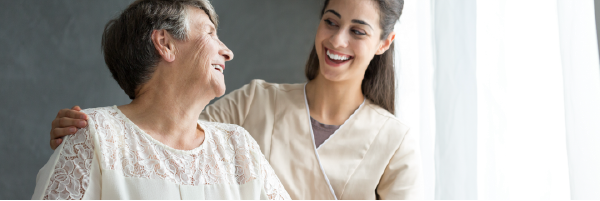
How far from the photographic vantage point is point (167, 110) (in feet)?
3.66

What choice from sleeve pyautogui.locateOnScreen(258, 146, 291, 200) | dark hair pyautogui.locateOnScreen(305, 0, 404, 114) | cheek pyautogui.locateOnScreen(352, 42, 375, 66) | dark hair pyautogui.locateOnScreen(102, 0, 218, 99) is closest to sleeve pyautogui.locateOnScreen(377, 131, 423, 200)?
dark hair pyautogui.locateOnScreen(305, 0, 404, 114)

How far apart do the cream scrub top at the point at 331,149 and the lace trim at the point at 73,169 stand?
2.16 feet

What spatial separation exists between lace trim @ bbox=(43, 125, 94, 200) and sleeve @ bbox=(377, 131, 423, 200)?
1.00 meters

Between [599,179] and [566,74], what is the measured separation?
0.85 feet

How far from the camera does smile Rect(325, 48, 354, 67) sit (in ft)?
5.12

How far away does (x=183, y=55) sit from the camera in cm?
114

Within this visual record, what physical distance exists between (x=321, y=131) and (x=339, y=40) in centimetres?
35

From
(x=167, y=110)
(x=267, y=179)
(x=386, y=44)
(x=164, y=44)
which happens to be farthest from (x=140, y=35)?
(x=386, y=44)

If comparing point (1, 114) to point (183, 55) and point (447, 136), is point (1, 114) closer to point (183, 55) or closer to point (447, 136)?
point (183, 55)

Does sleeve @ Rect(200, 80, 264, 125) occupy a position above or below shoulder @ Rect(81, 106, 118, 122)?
above

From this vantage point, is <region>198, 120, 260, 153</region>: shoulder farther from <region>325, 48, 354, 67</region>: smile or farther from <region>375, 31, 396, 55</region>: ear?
<region>375, 31, 396, 55</region>: ear

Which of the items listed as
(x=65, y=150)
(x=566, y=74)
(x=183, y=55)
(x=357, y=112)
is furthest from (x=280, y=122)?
(x=566, y=74)

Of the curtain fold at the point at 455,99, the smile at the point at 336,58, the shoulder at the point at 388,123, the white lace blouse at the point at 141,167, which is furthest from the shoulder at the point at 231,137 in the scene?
the curtain fold at the point at 455,99

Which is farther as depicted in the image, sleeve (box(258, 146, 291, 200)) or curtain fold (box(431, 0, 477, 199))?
curtain fold (box(431, 0, 477, 199))
